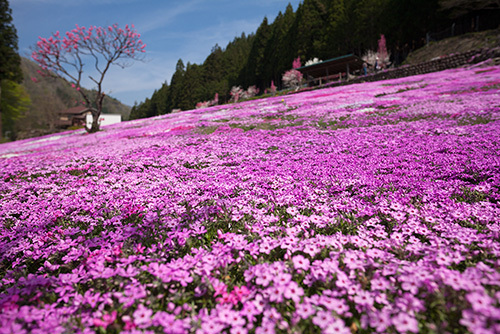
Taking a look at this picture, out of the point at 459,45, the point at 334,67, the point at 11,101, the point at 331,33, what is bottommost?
the point at 459,45

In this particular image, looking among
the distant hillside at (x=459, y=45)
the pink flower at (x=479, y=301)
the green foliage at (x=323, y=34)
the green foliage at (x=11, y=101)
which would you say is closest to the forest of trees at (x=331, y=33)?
the green foliage at (x=323, y=34)

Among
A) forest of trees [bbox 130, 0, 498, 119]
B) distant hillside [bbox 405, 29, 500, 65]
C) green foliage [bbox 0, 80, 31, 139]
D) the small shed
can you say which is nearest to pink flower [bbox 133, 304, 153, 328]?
distant hillside [bbox 405, 29, 500, 65]

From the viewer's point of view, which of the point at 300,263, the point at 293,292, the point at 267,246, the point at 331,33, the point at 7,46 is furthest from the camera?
the point at 331,33

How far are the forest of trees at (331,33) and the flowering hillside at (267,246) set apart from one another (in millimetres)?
49870

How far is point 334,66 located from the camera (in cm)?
4350

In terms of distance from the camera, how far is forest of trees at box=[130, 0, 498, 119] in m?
47.4

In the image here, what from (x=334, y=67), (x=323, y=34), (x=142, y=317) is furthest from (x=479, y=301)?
(x=323, y=34)

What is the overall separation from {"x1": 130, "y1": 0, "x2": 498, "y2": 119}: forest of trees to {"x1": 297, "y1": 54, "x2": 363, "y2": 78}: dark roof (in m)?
13.9

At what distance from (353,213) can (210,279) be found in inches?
90.5

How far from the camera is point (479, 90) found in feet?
47.0

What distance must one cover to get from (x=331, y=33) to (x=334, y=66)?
22.5 m

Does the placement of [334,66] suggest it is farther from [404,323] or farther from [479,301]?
[404,323]

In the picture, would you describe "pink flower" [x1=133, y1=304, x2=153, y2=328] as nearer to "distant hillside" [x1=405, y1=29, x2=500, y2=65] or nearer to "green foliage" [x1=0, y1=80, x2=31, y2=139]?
"distant hillside" [x1=405, y1=29, x2=500, y2=65]

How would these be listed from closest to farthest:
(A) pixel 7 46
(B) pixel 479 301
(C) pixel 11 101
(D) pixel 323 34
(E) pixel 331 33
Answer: (B) pixel 479 301 → (A) pixel 7 46 → (C) pixel 11 101 → (E) pixel 331 33 → (D) pixel 323 34
